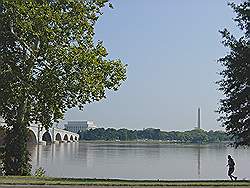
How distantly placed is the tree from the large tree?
23.9 feet

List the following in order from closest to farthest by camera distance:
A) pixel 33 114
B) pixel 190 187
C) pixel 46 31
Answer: pixel 190 187
pixel 46 31
pixel 33 114

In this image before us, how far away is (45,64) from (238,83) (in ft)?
40.5

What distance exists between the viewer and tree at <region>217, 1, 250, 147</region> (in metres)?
32.1

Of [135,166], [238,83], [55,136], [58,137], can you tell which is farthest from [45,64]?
[58,137]

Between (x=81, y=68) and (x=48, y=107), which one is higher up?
(x=81, y=68)

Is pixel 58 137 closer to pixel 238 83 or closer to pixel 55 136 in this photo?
pixel 55 136

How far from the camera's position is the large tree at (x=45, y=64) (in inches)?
1076

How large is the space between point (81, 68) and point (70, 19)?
108 inches

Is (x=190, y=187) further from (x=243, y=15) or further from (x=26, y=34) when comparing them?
(x=243, y=15)

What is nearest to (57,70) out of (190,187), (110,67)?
(110,67)

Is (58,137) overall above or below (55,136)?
below

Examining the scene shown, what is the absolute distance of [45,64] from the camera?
28703mm

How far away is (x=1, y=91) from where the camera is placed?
94.9ft

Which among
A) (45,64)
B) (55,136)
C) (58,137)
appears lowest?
(58,137)
